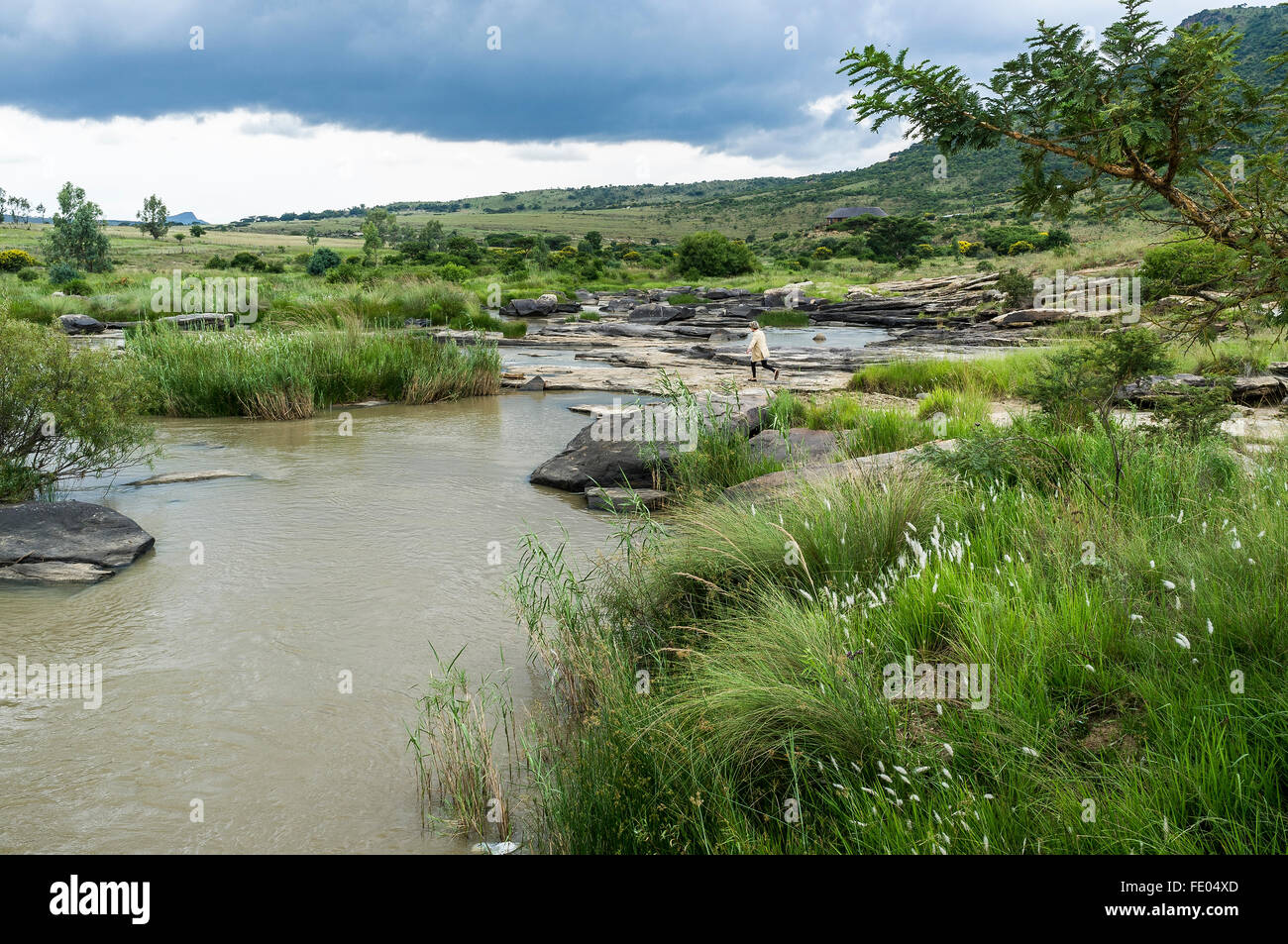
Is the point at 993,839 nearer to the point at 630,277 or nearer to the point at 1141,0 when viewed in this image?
the point at 1141,0

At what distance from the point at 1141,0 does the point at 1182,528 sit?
2396mm

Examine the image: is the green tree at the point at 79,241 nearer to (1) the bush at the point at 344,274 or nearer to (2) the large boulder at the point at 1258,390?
(1) the bush at the point at 344,274

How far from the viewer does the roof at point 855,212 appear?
7712 centimetres

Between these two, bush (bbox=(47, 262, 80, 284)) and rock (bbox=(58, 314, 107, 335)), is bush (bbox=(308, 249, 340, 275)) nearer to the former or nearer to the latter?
bush (bbox=(47, 262, 80, 284))

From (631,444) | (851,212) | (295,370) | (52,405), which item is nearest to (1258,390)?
(631,444)

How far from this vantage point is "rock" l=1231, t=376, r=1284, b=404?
1037 centimetres

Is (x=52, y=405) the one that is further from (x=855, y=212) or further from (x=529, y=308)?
(x=855, y=212)

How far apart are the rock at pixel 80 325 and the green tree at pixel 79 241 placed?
32457mm

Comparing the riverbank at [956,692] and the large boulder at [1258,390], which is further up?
the large boulder at [1258,390]

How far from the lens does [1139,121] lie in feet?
8.39

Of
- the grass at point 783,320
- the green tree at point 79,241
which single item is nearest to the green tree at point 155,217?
the green tree at point 79,241
